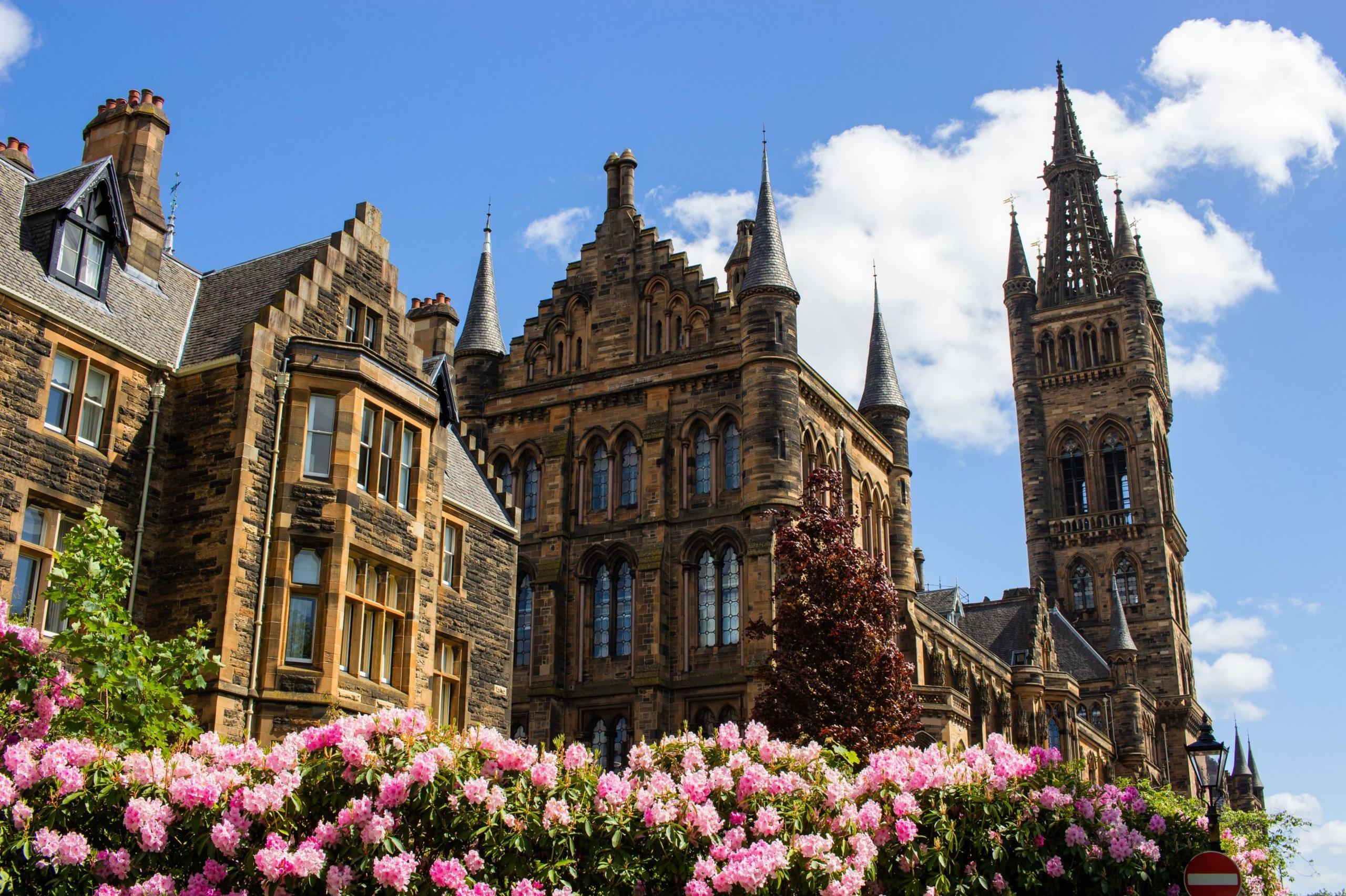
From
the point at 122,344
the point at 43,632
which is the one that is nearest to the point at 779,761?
the point at 43,632

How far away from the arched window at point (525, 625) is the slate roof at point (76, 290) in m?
17.9

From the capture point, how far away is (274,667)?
2192 cm

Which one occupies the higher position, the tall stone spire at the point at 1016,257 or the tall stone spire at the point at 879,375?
the tall stone spire at the point at 1016,257

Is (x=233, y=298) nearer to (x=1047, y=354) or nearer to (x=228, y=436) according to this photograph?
(x=228, y=436)

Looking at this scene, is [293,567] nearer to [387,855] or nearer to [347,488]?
[347,488]

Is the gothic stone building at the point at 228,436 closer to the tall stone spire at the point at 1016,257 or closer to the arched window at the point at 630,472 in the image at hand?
the arched window at the point at 630,472

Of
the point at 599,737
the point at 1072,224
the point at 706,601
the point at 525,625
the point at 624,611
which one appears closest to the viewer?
the point at 706,601

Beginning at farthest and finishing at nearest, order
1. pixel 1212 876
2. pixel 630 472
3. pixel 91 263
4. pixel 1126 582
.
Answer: pixel 1126 582
pixel 630 472
pixel 91 263
pixel 1212 876

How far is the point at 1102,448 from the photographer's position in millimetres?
91625

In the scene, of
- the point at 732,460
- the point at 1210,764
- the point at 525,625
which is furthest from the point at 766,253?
the point at 1210,764

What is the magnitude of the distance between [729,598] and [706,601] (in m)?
0.76

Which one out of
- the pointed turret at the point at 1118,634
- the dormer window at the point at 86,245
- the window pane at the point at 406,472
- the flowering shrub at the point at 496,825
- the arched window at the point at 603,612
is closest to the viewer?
the flowering shrub at the point at 496,825

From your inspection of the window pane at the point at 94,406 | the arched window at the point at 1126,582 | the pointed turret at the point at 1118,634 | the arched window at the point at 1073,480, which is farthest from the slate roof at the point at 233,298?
the arched window at the point at 1073,480

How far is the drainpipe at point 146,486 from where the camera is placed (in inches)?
874
